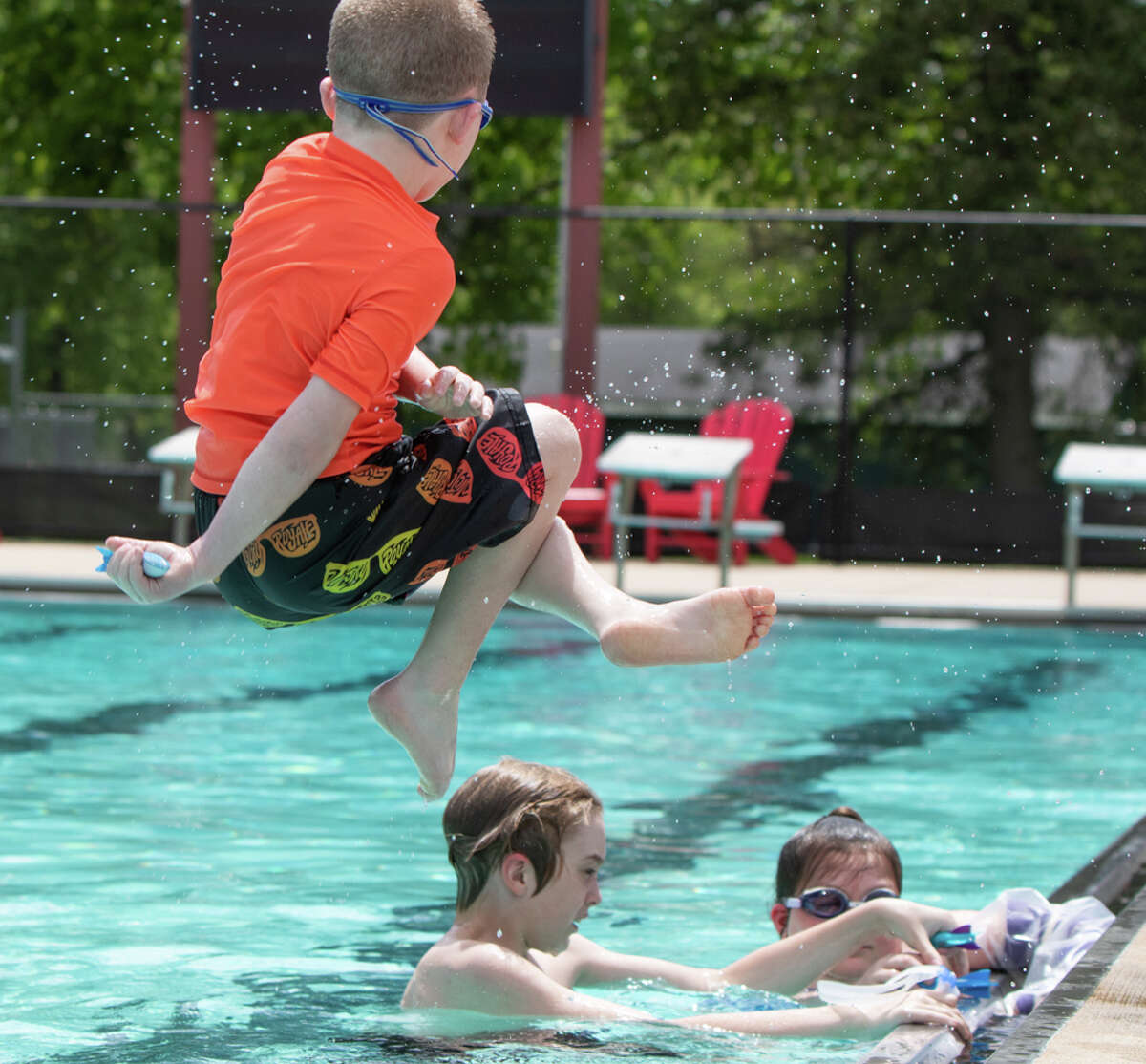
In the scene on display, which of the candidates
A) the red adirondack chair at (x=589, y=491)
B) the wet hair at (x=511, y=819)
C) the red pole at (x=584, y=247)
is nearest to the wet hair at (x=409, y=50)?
the wet hair at (x=511, y=819)

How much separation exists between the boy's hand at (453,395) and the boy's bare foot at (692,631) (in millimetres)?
480

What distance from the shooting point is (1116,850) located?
4711mm

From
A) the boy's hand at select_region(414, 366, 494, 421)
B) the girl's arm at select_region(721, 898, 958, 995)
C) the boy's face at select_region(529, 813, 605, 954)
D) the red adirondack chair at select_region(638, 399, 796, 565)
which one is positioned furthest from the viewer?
the red adirondack chair at select_region(638, 399, 796, 565)

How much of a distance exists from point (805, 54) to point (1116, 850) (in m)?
15.5

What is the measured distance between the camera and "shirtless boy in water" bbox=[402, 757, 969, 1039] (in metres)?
3.45

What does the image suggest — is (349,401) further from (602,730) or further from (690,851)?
(602,730)

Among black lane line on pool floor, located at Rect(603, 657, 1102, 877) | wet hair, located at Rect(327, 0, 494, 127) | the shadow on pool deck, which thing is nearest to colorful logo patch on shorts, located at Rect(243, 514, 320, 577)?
wet hair, located at Rect(327, 0, 494, 127)

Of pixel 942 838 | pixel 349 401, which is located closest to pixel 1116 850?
pixel 942 838

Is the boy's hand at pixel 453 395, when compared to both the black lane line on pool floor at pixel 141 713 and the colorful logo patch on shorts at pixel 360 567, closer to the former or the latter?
the colorful logo patch on shorts at pixel 360 567

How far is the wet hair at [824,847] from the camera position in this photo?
3.86 m

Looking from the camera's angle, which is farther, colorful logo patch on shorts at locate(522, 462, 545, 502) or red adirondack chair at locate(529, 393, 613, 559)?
red adirondack chair at locate(529, 393, 613, 559)

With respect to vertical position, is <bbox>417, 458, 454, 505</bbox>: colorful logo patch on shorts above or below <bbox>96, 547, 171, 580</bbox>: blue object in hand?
above

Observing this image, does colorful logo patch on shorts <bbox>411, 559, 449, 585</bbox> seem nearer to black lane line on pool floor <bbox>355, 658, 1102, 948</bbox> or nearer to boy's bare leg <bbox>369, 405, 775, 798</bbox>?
boy's bare leg <bbox>369, 405, 775, 798</bbox>

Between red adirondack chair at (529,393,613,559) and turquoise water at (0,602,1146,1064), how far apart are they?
5.97 ft
